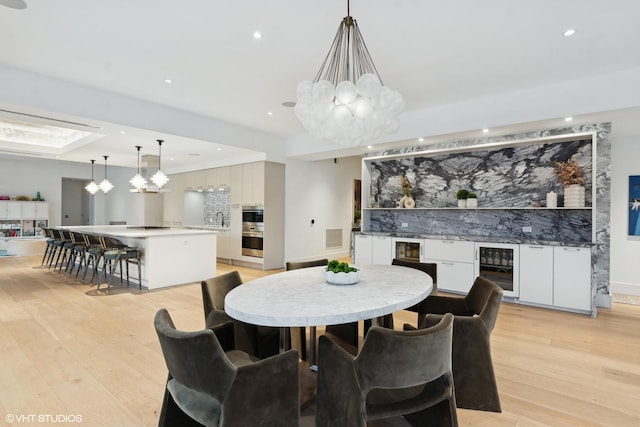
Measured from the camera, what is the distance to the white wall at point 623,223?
4965 millimetres

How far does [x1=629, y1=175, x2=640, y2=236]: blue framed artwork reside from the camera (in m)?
4.94

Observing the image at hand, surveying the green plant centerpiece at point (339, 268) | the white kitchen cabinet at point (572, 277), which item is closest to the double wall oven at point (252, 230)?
the green plant centerpiece at point (339, 268)

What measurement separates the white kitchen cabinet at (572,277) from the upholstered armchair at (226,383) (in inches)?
162

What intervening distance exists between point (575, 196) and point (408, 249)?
2318mm

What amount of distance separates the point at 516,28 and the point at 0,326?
5787 millimetres

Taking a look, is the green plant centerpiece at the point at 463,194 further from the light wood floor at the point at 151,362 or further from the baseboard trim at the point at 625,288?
the baseboard trim at the point at 625,288

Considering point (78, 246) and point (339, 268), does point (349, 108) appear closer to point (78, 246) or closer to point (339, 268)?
point (339, 268)

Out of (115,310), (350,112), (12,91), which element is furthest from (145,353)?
(12,91)

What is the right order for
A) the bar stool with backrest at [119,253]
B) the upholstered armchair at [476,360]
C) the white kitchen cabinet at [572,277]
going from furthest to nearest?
the bar stool with backrest at [119,253], the white kitchen cabinet at [572,277], the upholstered armchair at [476,360]

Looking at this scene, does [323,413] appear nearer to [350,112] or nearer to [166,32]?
[350,112]

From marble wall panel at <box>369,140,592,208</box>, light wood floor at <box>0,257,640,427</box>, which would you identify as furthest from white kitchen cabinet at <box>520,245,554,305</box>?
marble wall panel at <box>369,140,592,208</box>

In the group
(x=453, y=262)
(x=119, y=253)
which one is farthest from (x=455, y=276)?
(x=119, y=253)

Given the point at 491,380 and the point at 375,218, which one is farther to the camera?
the point at 375,218

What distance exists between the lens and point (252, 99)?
482 centimetres
